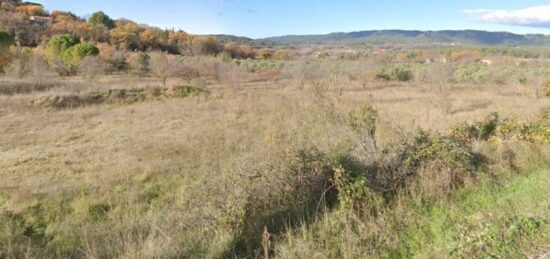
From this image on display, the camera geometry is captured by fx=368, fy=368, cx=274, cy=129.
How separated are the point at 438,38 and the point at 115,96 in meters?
140

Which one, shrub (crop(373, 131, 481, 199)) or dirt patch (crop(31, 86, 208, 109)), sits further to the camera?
dirt patch (crop(31, 86, 208, 109))

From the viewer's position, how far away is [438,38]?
451ft

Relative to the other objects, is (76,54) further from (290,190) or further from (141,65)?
(290,190)

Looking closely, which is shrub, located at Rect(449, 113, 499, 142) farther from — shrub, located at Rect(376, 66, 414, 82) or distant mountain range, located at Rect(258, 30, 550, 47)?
distant mountain range, located at Rect(258, 30, 550, 47)

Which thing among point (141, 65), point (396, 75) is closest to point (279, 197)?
point (396, 75)

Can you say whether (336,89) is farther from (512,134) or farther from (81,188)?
(81,188)

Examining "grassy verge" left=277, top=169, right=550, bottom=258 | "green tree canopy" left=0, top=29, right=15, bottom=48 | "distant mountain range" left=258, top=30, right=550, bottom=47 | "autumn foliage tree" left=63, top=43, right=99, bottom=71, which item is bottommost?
"grassy verge" left=277, top=169, right=550, bottom=258

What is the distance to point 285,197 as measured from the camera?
15.1 feet

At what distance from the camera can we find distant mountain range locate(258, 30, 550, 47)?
119500mm

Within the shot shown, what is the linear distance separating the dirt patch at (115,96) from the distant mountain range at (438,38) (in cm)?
9778

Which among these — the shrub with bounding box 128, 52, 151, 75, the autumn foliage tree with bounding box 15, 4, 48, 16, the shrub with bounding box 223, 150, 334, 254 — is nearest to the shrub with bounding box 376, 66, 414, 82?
the shrub with bounding box 128, 52, 151, 75

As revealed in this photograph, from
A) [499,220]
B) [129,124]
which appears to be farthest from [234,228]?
[129,124]

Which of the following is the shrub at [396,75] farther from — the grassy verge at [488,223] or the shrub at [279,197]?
the shrub at [279,197]

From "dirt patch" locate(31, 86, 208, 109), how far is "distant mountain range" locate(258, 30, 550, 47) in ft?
321
